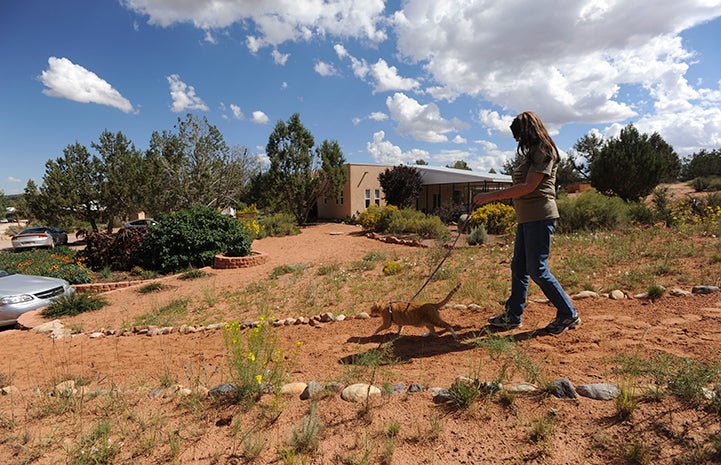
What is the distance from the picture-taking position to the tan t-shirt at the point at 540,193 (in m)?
2.98

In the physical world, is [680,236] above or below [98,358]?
above

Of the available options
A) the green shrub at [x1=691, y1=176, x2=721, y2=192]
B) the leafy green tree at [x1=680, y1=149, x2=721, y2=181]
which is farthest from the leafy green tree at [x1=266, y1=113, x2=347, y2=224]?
the leafy green tree at [x1=680, y1=149, x2=721, y2=181]

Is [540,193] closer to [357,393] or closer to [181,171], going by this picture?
[357,393]

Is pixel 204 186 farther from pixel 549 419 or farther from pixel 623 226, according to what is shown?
pixel 549 419

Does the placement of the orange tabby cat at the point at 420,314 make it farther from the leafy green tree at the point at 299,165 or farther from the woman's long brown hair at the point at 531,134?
the leafy green tree at the point at 299,165

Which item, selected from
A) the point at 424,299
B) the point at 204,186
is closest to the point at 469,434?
the point at 424,299

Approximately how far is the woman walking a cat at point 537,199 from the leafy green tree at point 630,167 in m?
20.7

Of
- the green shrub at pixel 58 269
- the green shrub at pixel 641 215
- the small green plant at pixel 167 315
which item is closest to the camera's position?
the small green plant at pixel 167 315

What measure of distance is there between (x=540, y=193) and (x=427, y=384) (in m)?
1.84

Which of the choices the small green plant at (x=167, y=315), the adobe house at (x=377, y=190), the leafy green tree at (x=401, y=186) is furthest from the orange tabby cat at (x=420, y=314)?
the adobe house at (x=377, y=190)

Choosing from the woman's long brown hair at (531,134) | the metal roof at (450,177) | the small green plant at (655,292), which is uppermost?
the metal roof at (450,177)

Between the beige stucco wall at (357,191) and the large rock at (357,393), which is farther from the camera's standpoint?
the beige stucco wall at (357,191)

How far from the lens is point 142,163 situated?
20.0m

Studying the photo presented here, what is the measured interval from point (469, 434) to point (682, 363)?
1.55 m
